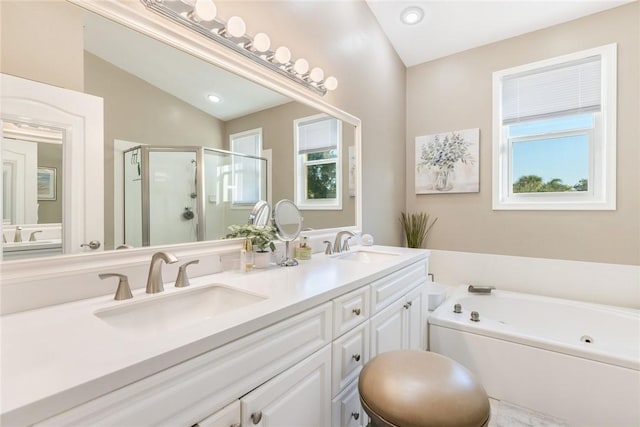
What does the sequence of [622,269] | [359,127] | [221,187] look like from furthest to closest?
1. [359,127]
2. [622,269]
3. [221,187]

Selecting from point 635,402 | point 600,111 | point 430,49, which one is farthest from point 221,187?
point 600,111

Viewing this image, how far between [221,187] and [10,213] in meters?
0.70

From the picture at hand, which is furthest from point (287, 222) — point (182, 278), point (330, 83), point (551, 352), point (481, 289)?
point (481, 289)

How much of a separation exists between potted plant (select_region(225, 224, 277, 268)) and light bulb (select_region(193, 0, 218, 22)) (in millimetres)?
888

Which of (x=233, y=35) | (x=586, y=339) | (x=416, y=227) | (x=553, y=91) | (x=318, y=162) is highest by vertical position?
(x=553, y=91)

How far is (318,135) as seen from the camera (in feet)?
6.33

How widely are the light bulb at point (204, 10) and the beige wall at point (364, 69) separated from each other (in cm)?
11

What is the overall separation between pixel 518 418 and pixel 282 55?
2.44 m

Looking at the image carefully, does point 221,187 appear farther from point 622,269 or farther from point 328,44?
point 622,269

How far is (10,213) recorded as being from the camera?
0.81m

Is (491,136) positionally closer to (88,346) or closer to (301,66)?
(301,66)

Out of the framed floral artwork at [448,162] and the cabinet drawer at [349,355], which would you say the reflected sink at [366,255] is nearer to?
the cabinet drawer at [349,355]

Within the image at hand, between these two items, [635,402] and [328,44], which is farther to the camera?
[328,44]

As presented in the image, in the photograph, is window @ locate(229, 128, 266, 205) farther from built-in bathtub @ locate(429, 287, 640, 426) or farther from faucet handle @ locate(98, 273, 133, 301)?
built-in bathtub @ locate(429, 287, 640, 426)
